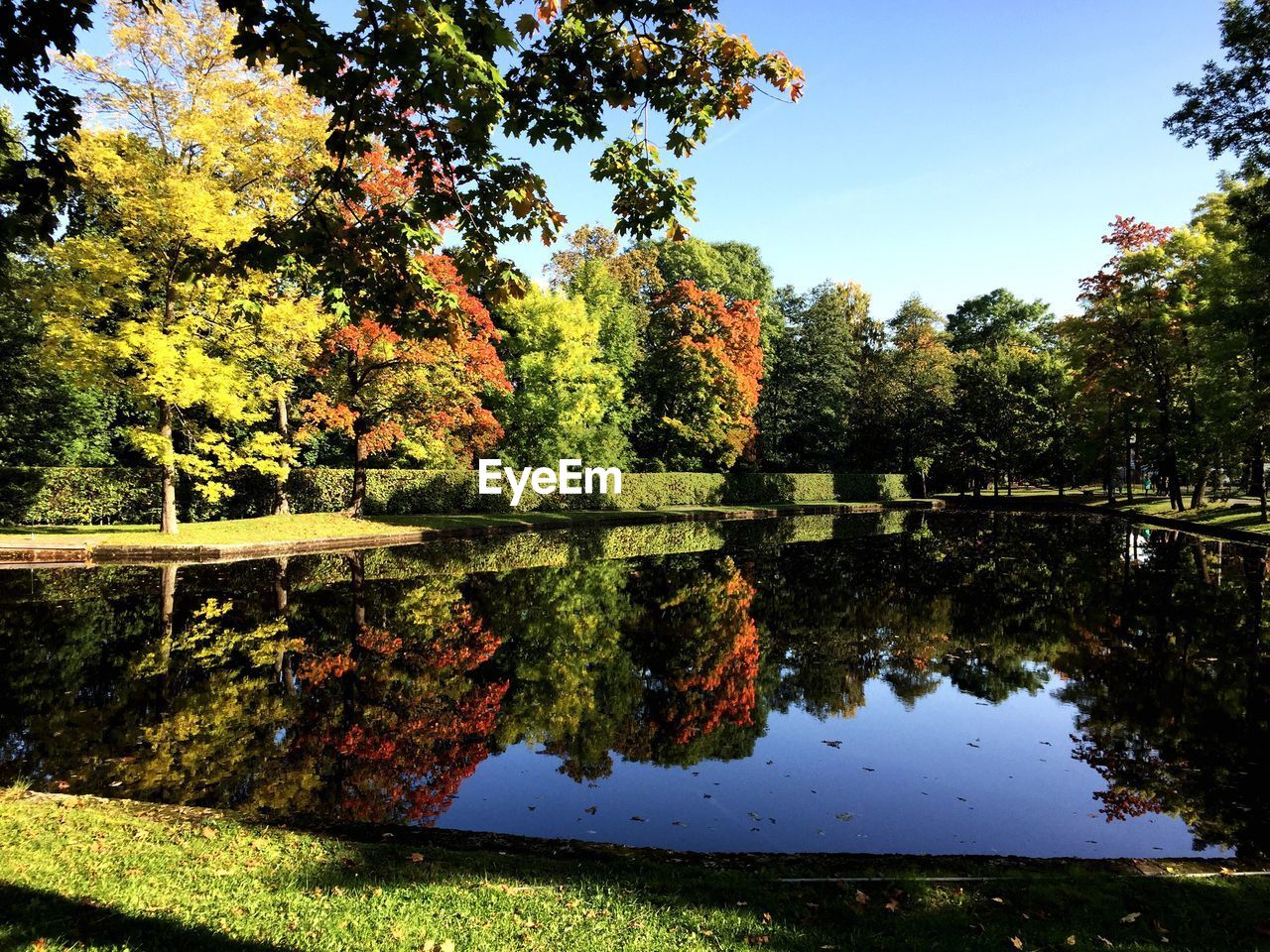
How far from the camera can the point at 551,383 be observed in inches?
1222

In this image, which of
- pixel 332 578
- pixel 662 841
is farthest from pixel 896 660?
pixel 332 578

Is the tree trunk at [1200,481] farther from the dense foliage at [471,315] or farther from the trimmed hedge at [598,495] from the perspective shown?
the trimmed hedge at [598,495]

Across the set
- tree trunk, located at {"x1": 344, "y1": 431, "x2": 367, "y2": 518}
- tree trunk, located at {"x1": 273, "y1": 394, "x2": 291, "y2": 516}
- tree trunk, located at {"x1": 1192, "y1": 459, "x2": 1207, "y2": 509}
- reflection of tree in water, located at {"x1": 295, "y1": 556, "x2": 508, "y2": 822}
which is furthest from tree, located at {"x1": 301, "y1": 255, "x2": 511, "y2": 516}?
tree trunk, located at {"x1": 1192, "y1": 459, "x2": 1207, "y2": 509}

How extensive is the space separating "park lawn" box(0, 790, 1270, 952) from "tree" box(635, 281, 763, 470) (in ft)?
116

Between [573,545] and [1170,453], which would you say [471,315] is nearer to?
[573,545]

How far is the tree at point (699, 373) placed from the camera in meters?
39.7

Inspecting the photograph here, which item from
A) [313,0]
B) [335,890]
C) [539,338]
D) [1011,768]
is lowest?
[1011,768]

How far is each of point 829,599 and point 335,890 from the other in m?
12.1

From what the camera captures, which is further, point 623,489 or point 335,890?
point 623,489

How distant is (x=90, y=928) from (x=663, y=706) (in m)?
5.65

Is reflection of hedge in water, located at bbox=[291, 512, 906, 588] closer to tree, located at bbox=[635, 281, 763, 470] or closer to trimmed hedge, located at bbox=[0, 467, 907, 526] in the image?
trimmed hedge, located at bbox=[0, 467, 907, 526]

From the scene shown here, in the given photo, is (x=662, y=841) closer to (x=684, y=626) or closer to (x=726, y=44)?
(x=726, y=44)

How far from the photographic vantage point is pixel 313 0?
455 centimetres

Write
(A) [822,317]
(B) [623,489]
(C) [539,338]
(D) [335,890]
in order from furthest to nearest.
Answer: (A) [822,317] < (B) [623,489] < (C) [539,338] < (D) [335,890]
